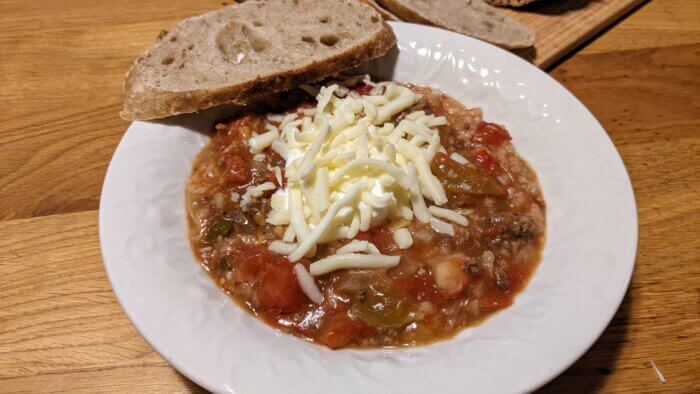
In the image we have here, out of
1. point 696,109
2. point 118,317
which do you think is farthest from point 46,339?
point 696,109

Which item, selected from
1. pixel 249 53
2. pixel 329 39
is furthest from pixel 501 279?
pixel 249 53

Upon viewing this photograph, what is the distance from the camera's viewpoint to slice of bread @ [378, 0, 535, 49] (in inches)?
148

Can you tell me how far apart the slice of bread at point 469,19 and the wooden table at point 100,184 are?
43cm

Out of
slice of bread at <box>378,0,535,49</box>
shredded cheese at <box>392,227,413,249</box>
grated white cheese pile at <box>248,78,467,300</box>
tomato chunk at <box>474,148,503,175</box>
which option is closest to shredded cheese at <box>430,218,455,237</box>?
grated white cheese pile at <box>248,78,467,300</box>

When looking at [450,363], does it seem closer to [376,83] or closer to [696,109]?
[376,83]

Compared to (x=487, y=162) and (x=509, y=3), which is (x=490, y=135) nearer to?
(x=487, y=162)

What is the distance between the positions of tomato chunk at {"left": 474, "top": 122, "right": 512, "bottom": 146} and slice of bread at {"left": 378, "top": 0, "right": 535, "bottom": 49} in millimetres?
1004

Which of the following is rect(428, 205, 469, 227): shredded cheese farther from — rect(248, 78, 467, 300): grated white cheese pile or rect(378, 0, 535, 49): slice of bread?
rect(378, 0, 535, 49): slice of bread

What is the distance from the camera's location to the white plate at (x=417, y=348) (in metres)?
1.91

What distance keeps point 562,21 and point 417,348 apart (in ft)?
10.2

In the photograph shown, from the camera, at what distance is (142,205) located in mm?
2422

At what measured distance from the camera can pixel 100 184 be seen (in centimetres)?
304

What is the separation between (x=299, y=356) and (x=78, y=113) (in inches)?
96.9

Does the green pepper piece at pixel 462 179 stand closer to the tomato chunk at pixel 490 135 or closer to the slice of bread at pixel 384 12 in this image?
the tomato chunk at pixel 490 135
